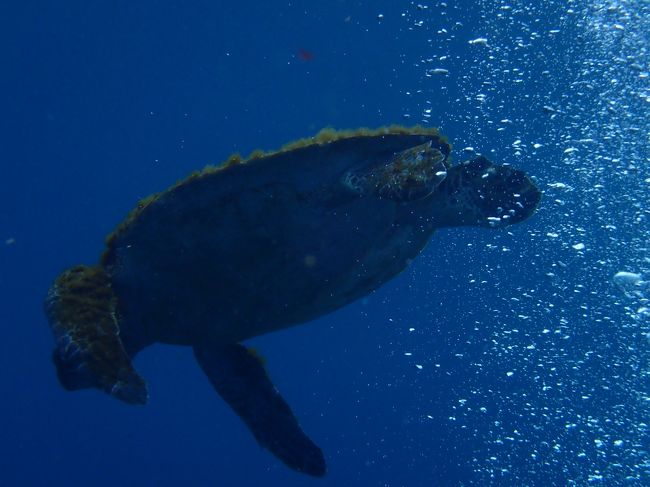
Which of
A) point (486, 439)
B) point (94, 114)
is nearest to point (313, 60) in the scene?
point (94, 114)

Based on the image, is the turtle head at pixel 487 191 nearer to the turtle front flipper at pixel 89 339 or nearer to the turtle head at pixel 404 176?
the turtle head at pixel 404 176

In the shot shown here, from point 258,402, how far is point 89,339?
7.07 ft

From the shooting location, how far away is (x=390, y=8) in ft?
60.2

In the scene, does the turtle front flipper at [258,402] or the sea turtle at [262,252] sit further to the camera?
the turtle front flipper at [258,402]

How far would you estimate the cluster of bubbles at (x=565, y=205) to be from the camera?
1580 centimetres

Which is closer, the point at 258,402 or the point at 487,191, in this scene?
the point at 487,191

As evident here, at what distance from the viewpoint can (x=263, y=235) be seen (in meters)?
4.52

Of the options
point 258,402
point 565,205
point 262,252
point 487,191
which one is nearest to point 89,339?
point 262,252

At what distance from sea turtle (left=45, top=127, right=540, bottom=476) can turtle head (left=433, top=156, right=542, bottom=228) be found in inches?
0.4

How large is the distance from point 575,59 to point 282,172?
17.5 meters

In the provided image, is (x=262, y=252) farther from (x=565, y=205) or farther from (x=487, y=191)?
(x=565, y=205)

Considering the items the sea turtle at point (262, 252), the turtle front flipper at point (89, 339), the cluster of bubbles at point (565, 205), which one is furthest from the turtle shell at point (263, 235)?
the cluster of bubbles at point (565, 205)

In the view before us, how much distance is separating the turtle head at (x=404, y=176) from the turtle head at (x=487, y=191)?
2.56 feet

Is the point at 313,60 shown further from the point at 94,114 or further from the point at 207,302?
the point at 207,302
